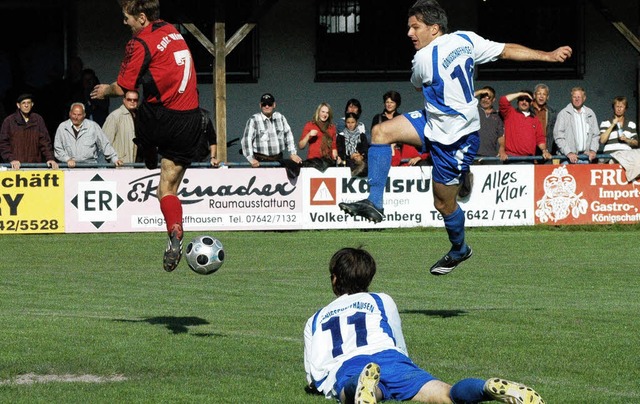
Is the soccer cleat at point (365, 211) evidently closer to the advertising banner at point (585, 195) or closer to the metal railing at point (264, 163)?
the metal railing at point (264, 163)

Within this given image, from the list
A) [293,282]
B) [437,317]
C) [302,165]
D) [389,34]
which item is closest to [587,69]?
[389,34]

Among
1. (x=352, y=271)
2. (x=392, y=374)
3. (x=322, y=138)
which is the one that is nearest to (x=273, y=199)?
(x=322, y=138)

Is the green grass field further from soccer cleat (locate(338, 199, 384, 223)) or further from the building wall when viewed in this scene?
the building wall

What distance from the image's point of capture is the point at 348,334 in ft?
24.2

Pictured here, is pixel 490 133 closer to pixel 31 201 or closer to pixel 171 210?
pixel 31 201

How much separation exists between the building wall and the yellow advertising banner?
558 centimetres

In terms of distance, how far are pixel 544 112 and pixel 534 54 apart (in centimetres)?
1232

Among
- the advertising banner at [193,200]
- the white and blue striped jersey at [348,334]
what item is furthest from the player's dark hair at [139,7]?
the advertising banner at [193,200]

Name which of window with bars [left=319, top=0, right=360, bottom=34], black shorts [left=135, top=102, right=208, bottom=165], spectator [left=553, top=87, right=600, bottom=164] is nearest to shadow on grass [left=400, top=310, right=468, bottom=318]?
black shorts [left=135, top=102, right=208, bottom=165]

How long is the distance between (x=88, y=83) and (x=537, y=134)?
7795mm

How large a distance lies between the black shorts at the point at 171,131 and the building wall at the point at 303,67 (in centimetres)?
1533

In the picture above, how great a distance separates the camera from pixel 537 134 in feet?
72.8

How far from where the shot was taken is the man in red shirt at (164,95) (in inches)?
388

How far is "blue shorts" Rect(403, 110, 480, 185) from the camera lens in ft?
35.1
